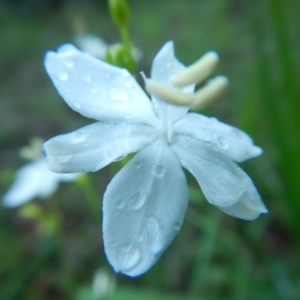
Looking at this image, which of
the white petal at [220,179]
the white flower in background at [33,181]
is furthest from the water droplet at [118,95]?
the white flower in background at [33,181]

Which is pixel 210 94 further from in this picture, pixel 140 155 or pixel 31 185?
pixel 31 185

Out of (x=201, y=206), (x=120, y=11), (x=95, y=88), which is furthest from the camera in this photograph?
(x=201, y=206)

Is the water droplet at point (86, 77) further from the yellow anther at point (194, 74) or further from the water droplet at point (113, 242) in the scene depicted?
the water droplet at point (113, 242)

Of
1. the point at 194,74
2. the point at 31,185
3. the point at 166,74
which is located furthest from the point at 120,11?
the point at 31,185

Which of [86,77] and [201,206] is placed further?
[201,206]

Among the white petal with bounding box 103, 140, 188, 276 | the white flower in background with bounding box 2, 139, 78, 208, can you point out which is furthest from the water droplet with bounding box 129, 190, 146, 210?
the white flower in background with bounding box 2, 139, 78, 208

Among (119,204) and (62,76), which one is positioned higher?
(62,76)
